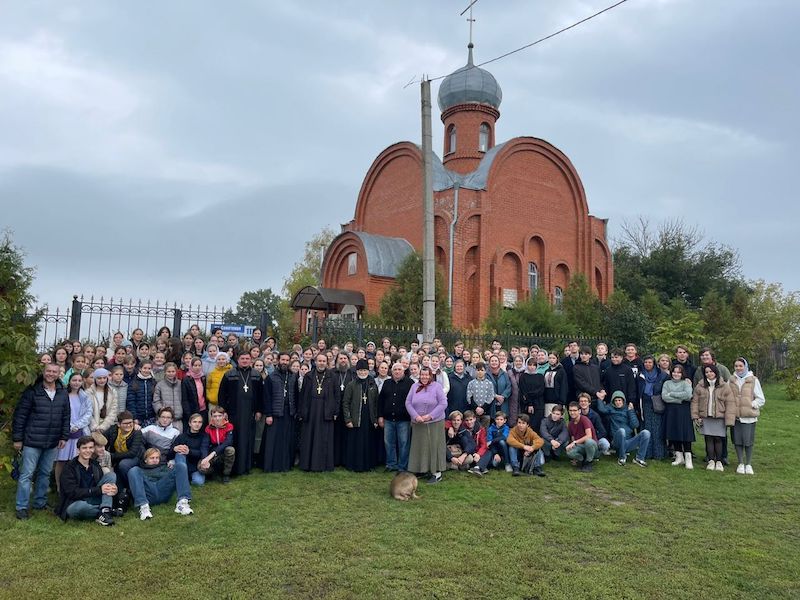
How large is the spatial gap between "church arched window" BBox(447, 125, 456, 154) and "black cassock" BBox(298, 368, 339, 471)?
21.4 metres

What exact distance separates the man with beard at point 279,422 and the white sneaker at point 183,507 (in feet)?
Result: 6.00

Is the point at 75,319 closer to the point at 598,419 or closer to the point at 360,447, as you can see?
the point at 360,447

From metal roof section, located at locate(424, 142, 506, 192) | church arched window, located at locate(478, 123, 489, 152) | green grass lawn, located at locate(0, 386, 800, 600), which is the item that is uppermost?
church arched window, located at locate(478, 123, 489, 152)

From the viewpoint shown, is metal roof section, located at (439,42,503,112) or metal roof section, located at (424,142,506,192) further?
metal roof section, located at (439,42,503,112)

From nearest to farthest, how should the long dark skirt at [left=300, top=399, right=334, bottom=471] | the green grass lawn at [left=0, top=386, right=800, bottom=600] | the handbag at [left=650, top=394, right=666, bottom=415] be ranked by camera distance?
1. the green grass lawn at [left=0, top=386, right=800, bottom=600]
2. the long dark skirt at [left=300, top=399, right=334, bottom=471]
3. the handbag at [left=650, top=394, right=666, bottom=415]

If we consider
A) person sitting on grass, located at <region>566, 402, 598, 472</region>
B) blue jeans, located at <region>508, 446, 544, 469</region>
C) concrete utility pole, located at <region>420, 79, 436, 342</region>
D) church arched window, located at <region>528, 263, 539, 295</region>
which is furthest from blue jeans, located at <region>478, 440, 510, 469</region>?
church arched window, located at <region>528, 263, 539, 295</region>

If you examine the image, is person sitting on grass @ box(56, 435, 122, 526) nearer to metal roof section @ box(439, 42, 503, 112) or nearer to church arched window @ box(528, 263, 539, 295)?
church arched window @ box(528, 263, 539, 295)

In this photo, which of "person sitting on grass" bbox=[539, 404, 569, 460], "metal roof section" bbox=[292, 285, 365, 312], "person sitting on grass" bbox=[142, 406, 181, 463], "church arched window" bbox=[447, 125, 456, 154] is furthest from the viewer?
"church arched window" bbox=[447, 125, 456, 154]

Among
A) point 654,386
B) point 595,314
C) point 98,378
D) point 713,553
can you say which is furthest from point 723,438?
point 595,314

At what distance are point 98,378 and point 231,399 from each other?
1.63m

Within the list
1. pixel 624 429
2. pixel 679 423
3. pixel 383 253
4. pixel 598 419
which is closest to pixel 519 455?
pixel 598 419

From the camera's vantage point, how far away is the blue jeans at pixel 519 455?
8.27 m

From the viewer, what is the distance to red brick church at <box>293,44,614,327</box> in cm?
2338

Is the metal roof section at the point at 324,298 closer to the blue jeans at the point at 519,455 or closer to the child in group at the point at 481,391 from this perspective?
the child in group at the point at 481,391
